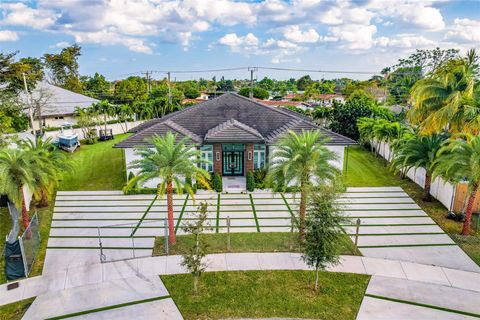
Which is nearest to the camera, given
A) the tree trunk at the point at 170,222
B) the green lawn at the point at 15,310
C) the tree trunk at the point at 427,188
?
the green lawn at the point at 15,310

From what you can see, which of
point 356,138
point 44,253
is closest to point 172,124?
point 44,253

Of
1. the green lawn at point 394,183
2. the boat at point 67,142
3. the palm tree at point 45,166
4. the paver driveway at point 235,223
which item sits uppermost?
the palm tree at point 45,166

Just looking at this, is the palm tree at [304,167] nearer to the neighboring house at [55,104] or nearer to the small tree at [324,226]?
the small tree at [324,226]

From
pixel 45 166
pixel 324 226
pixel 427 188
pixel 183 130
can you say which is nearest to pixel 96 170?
pixel 183 130

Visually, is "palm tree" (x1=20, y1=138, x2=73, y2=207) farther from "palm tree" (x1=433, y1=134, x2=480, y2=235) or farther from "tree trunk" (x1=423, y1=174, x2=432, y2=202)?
"tree trunk" (x1=423, y1=174, x2=432, y2=202)

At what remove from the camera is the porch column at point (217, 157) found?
2248 cm

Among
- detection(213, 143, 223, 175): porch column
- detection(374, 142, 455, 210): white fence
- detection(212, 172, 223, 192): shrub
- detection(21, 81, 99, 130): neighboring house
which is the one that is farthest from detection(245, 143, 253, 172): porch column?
detection(21, 81, 99, 130): neighboring house

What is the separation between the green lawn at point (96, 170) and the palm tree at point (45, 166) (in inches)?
43.9

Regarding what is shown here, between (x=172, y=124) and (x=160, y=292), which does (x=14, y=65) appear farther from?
(x=160, y=292)

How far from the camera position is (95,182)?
23.7 m

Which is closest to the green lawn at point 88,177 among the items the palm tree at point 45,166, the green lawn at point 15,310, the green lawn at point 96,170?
the green lawn at point 96,170

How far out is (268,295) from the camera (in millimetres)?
11508

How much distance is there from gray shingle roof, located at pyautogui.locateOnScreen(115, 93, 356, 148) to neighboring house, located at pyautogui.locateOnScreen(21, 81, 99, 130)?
18721 mm

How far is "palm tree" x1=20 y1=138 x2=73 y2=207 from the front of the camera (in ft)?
50.8
